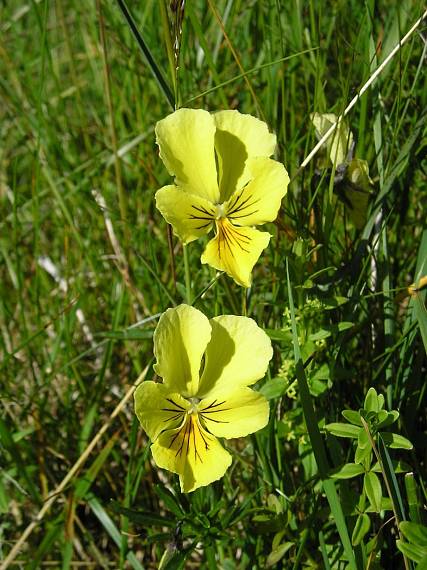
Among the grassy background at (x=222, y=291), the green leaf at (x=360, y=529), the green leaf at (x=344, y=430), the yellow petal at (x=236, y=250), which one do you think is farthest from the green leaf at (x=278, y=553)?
the yellow petal at (x=236, y=250)

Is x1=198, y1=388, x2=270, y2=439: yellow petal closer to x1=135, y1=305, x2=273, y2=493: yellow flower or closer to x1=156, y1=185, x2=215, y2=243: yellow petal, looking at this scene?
x1=135, y1=305, x2=273, y2=493: yellow flower

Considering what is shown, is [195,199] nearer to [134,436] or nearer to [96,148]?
[134,436]

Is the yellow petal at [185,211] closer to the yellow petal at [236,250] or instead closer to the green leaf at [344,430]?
the yellow petal at [236,250]

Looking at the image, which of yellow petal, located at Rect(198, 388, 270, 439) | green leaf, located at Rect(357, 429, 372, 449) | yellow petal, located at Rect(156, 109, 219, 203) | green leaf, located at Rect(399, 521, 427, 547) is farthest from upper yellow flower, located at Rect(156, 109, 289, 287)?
green leaf, located at Rect(399, 521, 427, 547)

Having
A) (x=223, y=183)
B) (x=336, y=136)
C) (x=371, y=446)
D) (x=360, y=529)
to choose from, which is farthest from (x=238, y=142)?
(x=360, y=529)

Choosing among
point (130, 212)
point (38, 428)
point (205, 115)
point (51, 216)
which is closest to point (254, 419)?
point (205, 115)
